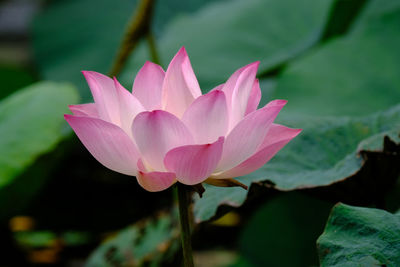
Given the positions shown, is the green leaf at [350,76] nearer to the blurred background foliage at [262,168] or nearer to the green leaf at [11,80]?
the blurred background foliage at [262,168]

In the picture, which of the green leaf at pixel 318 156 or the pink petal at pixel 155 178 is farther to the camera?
the green leaf at pixel 318 156

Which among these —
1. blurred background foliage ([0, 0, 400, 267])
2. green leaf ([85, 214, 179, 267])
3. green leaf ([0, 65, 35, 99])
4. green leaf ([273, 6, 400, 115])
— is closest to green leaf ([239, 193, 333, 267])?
blurred background foliage ([0, 0, 400, 267])

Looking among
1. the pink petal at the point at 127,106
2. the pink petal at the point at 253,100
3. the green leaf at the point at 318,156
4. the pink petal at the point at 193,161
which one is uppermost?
the pink petal at the point at 127,106

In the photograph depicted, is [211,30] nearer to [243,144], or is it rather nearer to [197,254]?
[197,254]

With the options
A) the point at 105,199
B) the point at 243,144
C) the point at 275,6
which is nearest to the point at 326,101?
the point at 275,6

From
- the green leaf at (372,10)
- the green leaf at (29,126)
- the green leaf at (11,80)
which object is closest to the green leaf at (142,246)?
the green leaf at (29,126)

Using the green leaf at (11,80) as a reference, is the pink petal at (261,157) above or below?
below

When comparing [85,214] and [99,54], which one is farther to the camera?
[99,54]

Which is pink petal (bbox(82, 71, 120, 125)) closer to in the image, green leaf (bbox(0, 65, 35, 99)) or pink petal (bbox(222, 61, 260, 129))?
pink petal (bbox(222, 61, 260, 129))
